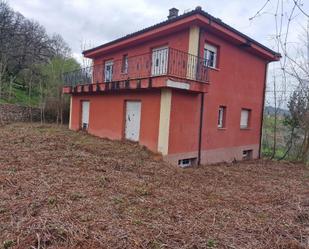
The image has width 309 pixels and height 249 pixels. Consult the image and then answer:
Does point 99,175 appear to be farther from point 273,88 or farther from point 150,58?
point 273,88

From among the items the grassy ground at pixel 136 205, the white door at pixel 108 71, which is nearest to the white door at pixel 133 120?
the grassy ground at pixel 136 205

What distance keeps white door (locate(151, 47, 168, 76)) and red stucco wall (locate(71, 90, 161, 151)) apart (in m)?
1.26

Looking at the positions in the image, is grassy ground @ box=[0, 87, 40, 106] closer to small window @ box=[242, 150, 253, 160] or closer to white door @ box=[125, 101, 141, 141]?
white door @ box=[125, 101, 141, 141]

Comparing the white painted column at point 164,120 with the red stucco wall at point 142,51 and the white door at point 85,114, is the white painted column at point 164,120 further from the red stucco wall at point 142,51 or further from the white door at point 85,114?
the white door at point 85,114

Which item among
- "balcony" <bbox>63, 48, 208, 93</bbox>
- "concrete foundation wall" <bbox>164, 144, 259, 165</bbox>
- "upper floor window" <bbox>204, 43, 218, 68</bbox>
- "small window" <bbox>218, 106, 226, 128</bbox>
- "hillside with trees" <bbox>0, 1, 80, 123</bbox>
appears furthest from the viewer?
"hillside with trees" <bbox>0, 1, 80, 123</bbox>

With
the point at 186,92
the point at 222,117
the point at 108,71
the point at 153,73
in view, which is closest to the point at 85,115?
the point at 108,71

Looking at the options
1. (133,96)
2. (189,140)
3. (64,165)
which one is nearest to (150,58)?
(133,96)

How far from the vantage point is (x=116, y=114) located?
1262cm


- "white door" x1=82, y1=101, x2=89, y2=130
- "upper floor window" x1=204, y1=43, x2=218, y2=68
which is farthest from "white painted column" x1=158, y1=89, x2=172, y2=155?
"white door" x1=82, y1=101, x2=89, y2=130

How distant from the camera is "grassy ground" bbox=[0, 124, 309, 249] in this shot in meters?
3.66

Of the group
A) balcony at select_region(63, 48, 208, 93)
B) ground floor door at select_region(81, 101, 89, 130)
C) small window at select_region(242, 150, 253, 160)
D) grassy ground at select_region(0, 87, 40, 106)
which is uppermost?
balcony at select_region(63, 48, 208, 93)

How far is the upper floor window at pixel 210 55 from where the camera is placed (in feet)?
36.5

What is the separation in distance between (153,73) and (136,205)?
7762 millimetres

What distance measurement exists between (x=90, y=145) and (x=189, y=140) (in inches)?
151
